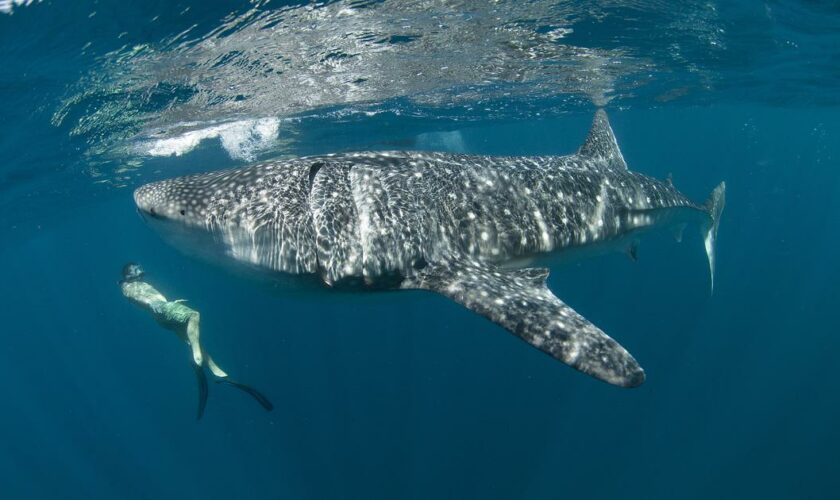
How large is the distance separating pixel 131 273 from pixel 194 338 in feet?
12.1

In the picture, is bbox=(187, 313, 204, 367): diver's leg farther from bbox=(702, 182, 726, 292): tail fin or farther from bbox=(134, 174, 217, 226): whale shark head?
bbox=(702, 182, 726, 292): tail fin

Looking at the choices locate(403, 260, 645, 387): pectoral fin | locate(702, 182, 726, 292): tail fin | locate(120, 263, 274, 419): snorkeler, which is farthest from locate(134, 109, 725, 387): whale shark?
locate(702, 182, 726, 292): tail fin

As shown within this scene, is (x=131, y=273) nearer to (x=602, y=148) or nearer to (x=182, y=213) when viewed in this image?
(x=182, y=213)

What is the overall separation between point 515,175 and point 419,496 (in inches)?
625

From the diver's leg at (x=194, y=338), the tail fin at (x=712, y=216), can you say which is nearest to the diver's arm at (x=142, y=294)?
the diver's leg at (x=194, y=338)

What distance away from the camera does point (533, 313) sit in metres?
4.50

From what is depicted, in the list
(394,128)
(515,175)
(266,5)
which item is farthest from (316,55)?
(394,128)

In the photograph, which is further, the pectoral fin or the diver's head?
the diver's head

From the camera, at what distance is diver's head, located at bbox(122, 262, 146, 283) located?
10.3 meters

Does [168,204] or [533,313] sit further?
[168,204]

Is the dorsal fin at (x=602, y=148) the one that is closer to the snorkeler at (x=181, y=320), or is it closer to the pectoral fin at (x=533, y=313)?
the pectoral fin at (x=533, y=313)

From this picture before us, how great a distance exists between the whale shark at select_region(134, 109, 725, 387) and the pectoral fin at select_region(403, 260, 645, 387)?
1 cm

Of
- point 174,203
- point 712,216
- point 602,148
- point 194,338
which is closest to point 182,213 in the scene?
point 174,203

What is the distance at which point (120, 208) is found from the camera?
38.1 m
